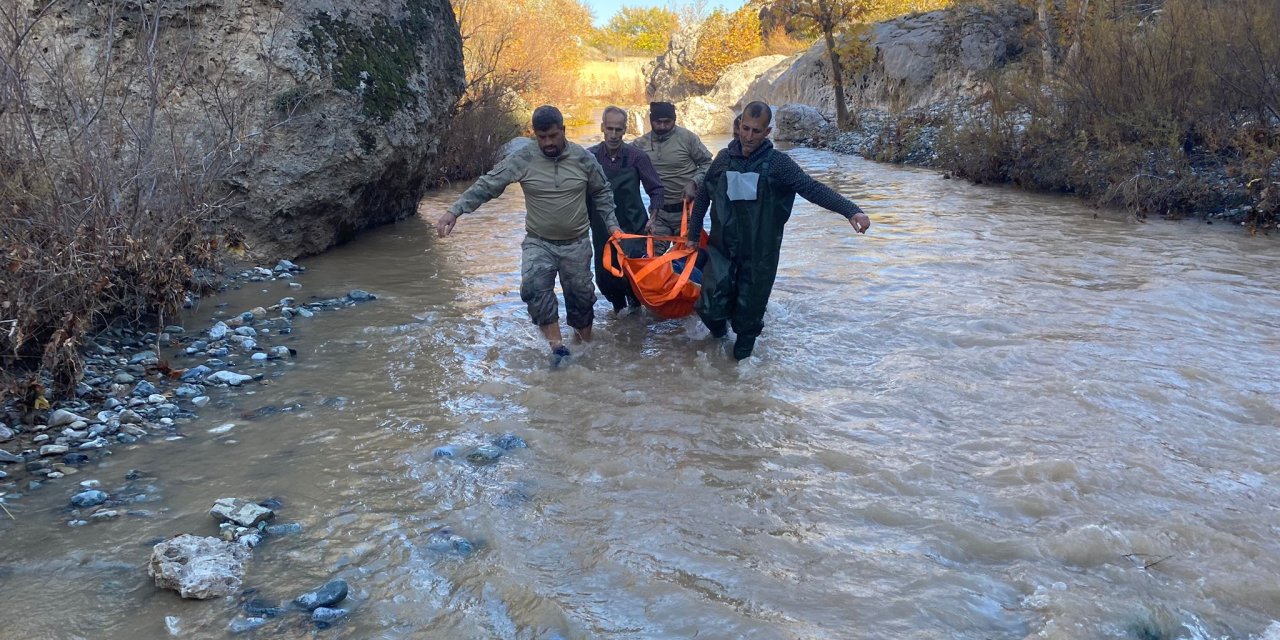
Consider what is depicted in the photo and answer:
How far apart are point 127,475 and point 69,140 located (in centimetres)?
266

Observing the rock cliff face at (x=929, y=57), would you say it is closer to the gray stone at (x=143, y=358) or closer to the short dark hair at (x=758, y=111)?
the short dark hair at (x=758, y=111)

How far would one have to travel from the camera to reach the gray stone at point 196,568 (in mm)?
3369

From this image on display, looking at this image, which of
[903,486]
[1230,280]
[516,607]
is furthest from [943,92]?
[516,607]

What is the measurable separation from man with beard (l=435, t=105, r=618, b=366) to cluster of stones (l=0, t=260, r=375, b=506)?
181 centimetres

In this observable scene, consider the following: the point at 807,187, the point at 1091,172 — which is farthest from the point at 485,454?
the point at 1091,172

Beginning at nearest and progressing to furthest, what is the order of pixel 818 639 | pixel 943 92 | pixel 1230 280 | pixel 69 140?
pixel 818 639 → pixel 69 140 → pixel 1230 280 → pixel 943 92

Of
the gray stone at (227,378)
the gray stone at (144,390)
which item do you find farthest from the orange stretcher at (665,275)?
the gray stone at (144,390)

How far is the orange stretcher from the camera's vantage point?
636 cm

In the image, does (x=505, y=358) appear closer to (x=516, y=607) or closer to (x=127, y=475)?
(x=127, y=475)

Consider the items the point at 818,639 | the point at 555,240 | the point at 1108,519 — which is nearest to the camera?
the point at 818,639

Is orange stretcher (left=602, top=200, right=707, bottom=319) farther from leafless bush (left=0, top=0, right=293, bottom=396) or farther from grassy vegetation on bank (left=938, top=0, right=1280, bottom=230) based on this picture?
grassy vegetation on bank (left=938, top=0, right=1280, bottom=230)

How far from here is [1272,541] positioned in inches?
147

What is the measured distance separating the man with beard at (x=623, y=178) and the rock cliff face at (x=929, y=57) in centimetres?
1582

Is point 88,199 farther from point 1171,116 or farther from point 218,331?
point 1171,116
